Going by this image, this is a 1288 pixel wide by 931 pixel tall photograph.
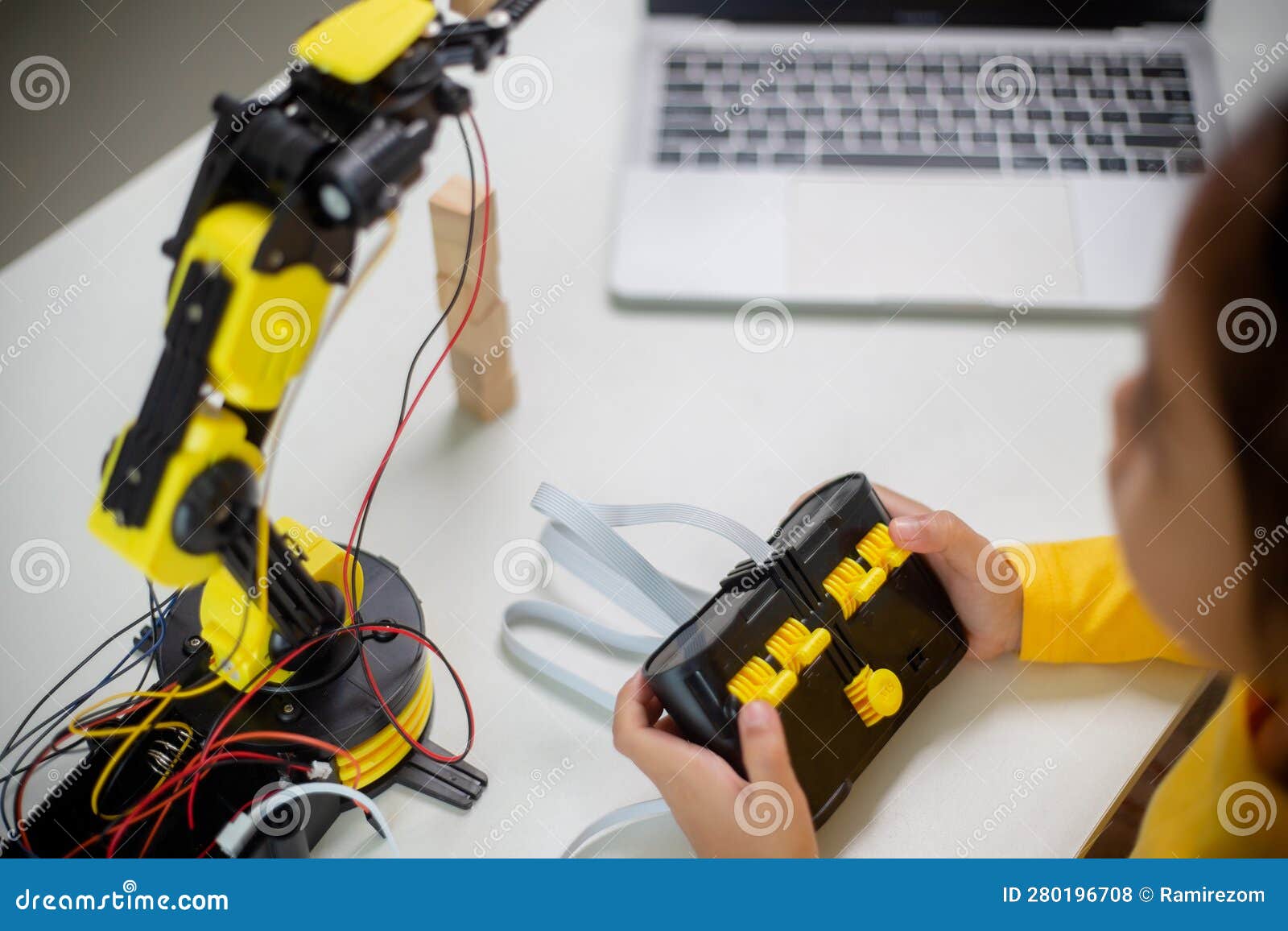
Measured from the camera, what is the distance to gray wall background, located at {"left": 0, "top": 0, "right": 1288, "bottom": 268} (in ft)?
4.03

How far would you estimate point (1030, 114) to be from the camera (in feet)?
3.86

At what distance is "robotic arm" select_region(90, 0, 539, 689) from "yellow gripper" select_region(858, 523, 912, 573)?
440mm

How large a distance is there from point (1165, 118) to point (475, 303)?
799 millimetres

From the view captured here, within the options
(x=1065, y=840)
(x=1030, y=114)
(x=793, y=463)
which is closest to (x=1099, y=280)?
(x=1030, y=114)

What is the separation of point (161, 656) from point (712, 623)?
1.35ft
